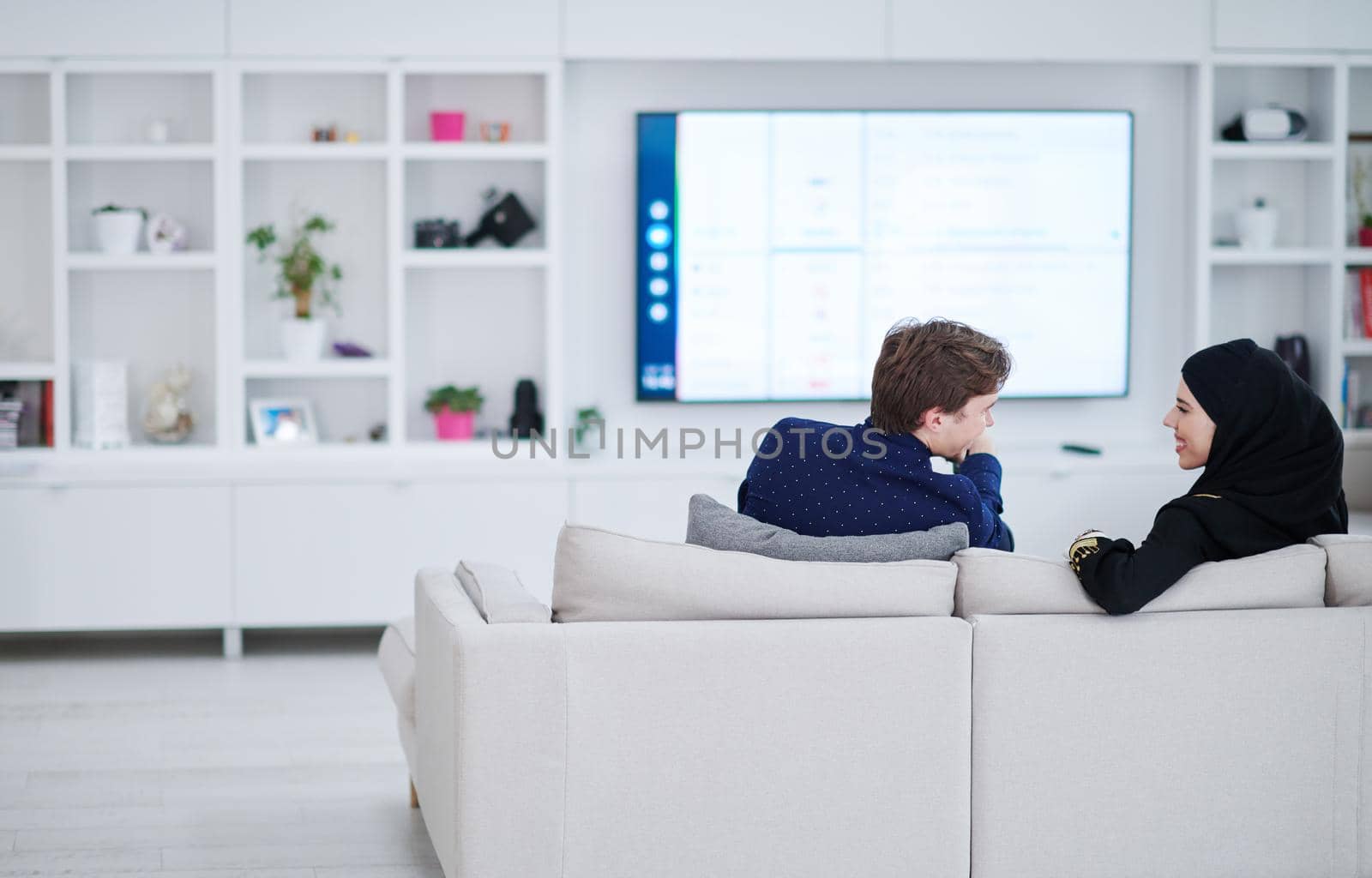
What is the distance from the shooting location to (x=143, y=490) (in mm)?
4531

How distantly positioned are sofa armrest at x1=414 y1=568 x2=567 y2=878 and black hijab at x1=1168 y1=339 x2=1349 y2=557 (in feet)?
3.58

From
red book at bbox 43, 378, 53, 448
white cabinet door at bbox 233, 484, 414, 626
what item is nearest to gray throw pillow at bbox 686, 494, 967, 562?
white cabinet door at bbox 233, 484, 414, 626

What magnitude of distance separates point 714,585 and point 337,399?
3.18 m

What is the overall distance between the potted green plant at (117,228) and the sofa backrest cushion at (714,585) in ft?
10.2

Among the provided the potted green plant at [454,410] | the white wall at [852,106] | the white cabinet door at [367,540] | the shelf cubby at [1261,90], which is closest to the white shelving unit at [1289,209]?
the shelf cubby at [1261,90]

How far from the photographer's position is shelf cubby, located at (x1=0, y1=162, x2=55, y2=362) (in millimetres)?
4934

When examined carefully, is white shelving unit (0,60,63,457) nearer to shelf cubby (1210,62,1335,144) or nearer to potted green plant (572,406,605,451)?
potted green plant (572,406,605,451)

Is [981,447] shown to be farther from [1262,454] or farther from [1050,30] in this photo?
[1050,30]

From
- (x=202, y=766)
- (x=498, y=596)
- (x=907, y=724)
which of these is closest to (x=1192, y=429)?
(x=907, y=724)

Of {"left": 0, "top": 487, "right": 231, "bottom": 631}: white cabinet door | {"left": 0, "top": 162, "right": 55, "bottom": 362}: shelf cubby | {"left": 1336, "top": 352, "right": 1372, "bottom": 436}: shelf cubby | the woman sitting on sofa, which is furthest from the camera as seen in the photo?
{"left": 1336, "top": 352, "right": 1372, "bottom": 436}: shelf cubby

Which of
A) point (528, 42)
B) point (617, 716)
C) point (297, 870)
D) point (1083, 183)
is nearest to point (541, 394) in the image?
point (528, 42)

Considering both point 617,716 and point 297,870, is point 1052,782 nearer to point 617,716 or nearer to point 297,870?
point 617,716

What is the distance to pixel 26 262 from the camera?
4.95 meters

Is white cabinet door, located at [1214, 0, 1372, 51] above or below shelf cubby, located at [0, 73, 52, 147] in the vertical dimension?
above
